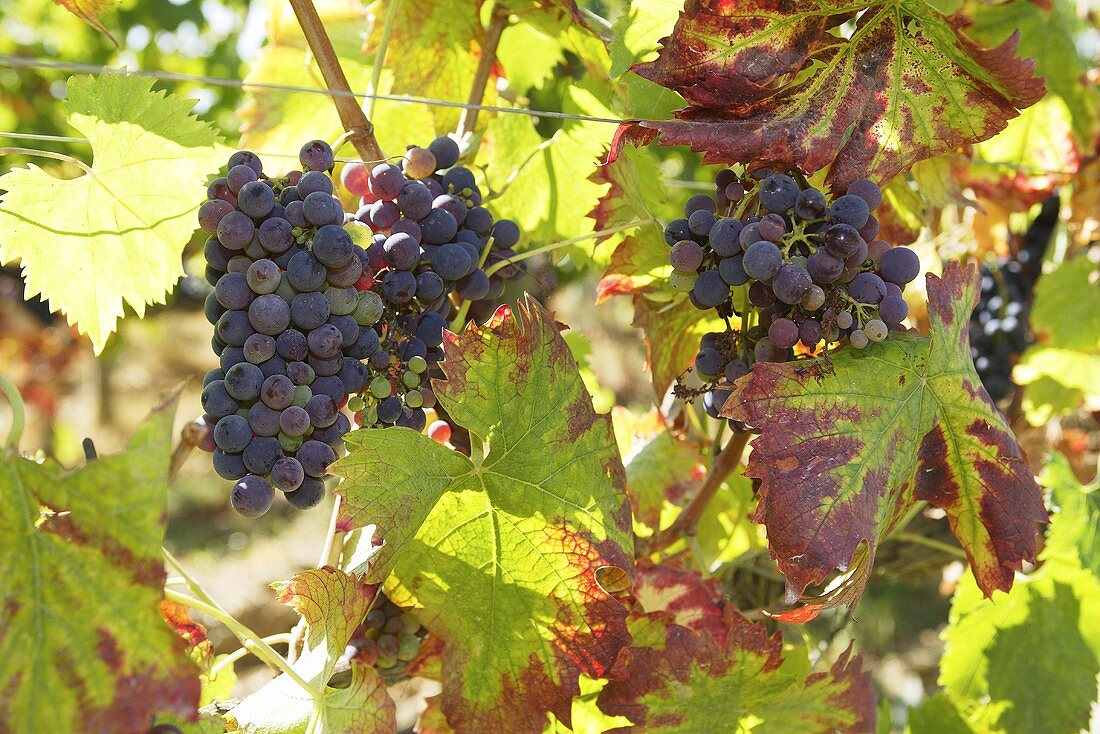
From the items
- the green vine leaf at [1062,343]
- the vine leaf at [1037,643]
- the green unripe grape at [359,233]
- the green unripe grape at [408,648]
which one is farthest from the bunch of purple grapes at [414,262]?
the green vine leaf at [1062,343]

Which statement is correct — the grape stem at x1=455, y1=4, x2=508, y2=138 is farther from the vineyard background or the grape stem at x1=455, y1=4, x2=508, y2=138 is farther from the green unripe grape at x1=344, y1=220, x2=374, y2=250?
the green unripe grape at x1=344, y1=220, x2=374, y2=250

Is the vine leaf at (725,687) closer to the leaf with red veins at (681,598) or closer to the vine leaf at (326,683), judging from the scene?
the leaf with red veins at (681,598)

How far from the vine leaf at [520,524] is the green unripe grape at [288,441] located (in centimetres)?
9

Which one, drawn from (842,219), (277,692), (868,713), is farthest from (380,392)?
(868,713)

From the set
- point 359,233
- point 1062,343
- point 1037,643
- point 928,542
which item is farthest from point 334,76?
point 1062,343

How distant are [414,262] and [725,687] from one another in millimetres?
486

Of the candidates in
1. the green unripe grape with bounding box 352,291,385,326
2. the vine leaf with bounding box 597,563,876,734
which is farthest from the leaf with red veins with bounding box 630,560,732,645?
the green unripe grape with bounding box 352,291,385,326

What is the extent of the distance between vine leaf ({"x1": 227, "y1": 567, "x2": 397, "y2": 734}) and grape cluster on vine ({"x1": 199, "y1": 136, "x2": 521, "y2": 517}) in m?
0.07

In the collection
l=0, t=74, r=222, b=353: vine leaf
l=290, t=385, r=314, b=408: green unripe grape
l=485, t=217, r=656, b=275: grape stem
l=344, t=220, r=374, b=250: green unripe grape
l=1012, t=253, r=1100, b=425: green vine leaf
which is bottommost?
l=1012, t=253, r=1100, b=425: green vine leaf

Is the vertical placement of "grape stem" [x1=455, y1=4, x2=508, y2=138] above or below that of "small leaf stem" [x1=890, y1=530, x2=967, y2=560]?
above

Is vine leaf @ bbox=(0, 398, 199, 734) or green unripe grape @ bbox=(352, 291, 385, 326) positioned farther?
green unripe grape @ bbox=(352, 291, 385, 326)

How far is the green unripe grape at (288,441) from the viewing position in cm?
68

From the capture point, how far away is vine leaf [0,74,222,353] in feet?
2.59

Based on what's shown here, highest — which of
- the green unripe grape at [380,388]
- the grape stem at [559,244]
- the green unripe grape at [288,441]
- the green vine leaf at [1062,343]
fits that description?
the grape stem at [559,244]
